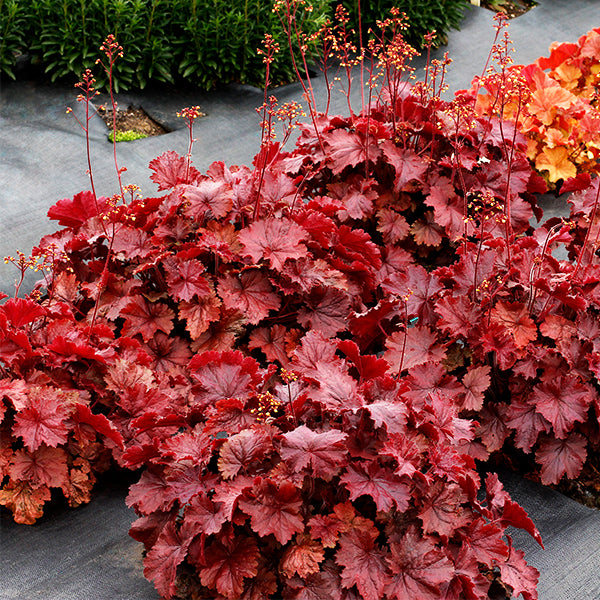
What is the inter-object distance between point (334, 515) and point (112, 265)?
1.42 meters

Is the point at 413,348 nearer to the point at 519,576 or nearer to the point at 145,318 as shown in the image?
the point at 519,576

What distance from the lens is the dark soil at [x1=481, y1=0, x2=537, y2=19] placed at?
6.37 metres

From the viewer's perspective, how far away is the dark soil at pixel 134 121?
4.43 metres

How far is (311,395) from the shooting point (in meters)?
2.01

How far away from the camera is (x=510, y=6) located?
6.50 metres

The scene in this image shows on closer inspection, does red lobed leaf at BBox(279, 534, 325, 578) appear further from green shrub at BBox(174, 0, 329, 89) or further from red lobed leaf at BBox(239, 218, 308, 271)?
green shrub at BBox(174, 0, 329, 89)

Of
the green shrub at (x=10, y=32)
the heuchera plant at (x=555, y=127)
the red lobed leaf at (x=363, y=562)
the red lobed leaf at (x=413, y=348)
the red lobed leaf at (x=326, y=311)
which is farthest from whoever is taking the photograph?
the green shrub at (x=10, y=32)

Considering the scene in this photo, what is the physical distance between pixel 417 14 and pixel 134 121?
2.36 meters

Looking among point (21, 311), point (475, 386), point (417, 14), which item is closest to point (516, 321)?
point (475, 386)

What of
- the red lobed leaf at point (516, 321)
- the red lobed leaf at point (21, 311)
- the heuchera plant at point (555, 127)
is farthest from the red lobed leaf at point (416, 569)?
the heuchera plant at point (555, 127)

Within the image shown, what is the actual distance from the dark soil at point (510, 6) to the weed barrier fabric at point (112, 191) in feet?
0.47

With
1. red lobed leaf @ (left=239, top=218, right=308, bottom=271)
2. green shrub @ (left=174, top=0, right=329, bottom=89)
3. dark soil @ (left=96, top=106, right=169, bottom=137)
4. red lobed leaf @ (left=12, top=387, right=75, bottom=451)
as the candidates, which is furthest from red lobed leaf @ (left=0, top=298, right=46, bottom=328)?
green shrub @ (left=174, top=0, right=329, bottom=89)

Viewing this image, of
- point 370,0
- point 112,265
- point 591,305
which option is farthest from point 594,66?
point 112,265

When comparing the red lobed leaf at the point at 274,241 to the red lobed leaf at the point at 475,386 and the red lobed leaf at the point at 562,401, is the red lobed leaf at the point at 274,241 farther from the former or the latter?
the red lobed leaf at the point at 562,401
